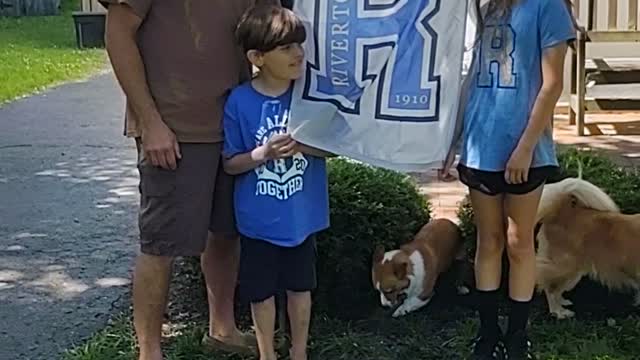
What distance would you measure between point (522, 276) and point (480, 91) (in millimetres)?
694

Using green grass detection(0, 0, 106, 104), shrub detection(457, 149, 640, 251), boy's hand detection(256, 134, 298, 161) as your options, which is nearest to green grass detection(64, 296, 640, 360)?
shrub detection(457, 149, 640, 251)

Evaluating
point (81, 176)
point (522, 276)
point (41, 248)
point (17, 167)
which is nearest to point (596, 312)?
point (522, 276)

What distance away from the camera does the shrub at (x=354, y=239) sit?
4.46 meters

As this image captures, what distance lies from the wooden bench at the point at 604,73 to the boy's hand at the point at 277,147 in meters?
5.12

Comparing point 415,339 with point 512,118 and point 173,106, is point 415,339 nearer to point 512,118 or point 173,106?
point 512,118

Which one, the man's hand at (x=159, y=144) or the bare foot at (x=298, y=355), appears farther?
→ the bare foot at (x=298, y=355)

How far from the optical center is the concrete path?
4.62 m

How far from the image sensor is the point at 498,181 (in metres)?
3.65

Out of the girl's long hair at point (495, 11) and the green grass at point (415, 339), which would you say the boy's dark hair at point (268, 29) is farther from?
the green grass at point (415, 339)

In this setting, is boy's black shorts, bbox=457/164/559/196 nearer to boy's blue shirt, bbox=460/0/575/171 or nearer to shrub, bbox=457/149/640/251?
boy's blue shirt, bbox=460/0/575/171

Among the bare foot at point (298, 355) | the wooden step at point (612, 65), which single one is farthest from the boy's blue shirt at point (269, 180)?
the wooden step at point (612, 65)

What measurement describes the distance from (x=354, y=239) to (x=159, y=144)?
127 cm

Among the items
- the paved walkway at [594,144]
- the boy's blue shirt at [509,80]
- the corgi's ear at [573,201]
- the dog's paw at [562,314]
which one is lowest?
the dog's paw at [562,314]

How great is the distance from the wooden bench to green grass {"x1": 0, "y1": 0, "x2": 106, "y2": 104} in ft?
21.3
